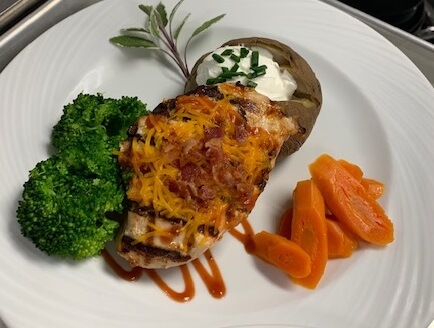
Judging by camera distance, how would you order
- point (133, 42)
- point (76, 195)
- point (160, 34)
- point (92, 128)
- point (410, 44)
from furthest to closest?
point (410, 44) → point (160, 34) → point (133, 42) → point (92, 128) → point (76, 195)

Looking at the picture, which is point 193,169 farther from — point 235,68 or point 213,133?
point 235,68

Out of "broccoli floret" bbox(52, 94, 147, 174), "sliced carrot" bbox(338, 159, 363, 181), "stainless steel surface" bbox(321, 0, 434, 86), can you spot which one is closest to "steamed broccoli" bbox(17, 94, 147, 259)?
"broccoli floret" bbox(52, 94, 147, 174)

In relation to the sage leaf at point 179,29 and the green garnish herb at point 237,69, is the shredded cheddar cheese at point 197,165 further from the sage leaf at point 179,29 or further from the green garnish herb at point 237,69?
the sage leaf at point 179,29

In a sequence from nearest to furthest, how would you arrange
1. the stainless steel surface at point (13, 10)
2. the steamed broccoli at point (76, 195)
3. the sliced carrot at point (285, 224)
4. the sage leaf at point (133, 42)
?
1. the steamed broccoli at point (76, 195)
2. the sliced carrot at point (285, 224)
3. the sage leaf at point (133, 42)
4. the stainless steel surface at point (13, 10)

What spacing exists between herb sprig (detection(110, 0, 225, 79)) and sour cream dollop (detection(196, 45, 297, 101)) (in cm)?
25

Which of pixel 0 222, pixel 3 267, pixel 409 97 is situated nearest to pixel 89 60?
pixel 0 222

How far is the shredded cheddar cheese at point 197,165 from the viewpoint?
177 cm

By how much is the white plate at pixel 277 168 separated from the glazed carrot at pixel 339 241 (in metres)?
0.04

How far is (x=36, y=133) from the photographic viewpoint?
7.08ft

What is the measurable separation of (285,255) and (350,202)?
1.04ft

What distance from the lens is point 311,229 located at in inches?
75.1

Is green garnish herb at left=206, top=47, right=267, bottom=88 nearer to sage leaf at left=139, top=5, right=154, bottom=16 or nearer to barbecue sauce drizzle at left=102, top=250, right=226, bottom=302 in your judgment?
sage leaf at left=139, top=5, right=154, bottom=16

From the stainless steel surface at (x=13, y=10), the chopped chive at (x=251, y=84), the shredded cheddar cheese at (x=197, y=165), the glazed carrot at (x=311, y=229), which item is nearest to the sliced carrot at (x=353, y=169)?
the glazed carrot at (x=311, y=229)

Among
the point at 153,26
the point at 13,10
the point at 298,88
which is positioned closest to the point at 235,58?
the point at 298,88
